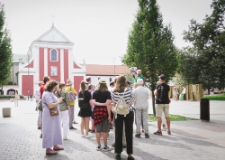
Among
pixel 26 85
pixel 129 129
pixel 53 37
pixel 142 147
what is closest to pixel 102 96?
pixel 129 129

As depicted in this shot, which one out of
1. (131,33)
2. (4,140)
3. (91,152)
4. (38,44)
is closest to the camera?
(91,152)

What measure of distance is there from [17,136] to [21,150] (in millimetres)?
2305

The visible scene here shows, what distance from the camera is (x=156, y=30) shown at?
49.0 ft

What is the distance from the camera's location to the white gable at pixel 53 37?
57.2 meters

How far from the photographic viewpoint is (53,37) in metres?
57.7

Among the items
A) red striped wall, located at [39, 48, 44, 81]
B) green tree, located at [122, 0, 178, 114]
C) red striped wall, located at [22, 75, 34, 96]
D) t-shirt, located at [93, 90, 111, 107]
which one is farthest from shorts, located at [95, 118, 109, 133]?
red striped wall, located at [39, 48, 44, 81]

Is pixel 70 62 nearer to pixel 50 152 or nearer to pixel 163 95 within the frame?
pixel 163 95

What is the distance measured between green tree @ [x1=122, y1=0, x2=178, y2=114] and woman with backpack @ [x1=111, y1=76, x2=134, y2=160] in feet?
28.7

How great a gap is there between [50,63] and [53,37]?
6109 millimetres

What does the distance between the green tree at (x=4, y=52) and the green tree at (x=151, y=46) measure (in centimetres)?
923

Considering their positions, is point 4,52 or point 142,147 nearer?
point 142,147

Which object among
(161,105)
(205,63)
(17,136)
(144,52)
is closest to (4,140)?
(17,136)

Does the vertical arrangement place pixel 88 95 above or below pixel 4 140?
above

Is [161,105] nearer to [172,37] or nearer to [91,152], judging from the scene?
[91,152]
